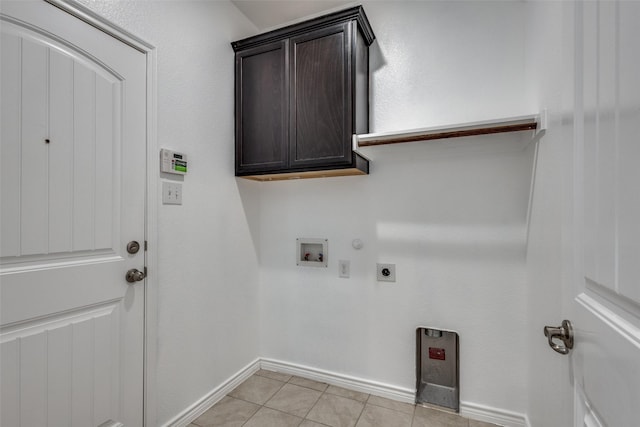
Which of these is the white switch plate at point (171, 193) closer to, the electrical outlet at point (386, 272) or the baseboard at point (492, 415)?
the electrical outlet at point (386, 272)

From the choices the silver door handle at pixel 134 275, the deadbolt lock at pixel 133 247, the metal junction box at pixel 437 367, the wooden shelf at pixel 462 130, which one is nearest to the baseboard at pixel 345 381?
the metal junction box at pixel 437 367

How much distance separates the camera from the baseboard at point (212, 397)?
1658mm

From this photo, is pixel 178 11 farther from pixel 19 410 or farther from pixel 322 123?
pixel 19 410

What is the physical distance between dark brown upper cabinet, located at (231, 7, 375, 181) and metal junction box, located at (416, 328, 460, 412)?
1.18 meters

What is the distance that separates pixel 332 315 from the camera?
2.12 metres

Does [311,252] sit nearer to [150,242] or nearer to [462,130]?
[150,242]

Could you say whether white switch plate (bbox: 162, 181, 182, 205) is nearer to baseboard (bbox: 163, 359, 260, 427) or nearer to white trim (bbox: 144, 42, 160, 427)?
white trim (bbox: 144, 42, 160, 427)

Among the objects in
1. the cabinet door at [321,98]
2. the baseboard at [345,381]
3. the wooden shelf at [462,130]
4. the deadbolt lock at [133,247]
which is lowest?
the baseboard at [345,381]

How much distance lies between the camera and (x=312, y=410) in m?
1.81

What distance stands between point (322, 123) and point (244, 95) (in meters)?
0.67

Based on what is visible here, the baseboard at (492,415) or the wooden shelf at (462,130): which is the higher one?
the wooden shelf at (462,130)

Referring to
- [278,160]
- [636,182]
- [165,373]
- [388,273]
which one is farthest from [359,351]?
[636,182]

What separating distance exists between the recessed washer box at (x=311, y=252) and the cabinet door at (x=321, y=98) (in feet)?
2.05

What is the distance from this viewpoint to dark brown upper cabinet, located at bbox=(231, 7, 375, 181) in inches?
68.2
